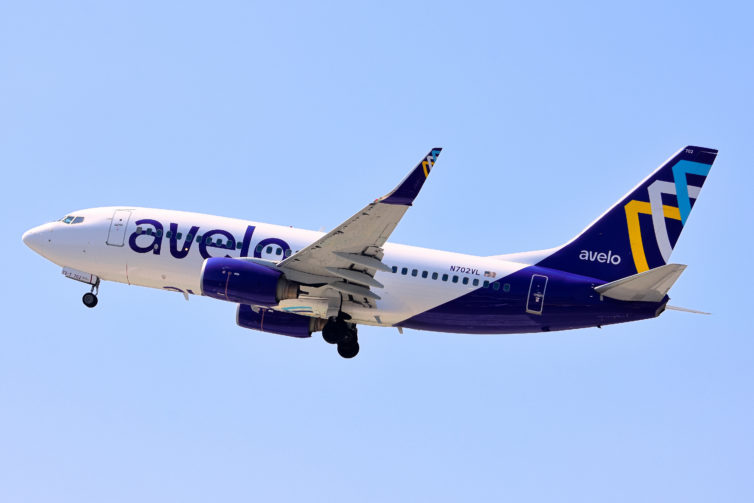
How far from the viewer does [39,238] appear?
4778 cm

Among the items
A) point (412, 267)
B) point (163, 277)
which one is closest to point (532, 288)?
point (412, 267)

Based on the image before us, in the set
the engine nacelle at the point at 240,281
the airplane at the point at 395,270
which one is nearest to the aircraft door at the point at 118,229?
the airplane at the point at 395,270

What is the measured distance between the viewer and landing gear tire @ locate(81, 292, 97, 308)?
1866 inches

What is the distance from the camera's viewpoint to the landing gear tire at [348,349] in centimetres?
4581

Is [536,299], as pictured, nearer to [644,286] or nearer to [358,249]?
[644,286]

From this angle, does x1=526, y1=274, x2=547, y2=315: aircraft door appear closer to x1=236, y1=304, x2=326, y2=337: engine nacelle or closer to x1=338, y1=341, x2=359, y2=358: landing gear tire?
x1=338, y1=341, x2=359, y2=358: landing gear tire

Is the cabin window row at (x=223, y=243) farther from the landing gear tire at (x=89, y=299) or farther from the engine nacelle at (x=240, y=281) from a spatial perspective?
the landing gear tire at (x=89, y=299)

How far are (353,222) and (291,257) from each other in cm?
382

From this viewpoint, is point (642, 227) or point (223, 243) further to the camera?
point (642, 227)

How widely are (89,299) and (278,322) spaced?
779cm

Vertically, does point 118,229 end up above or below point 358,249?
above

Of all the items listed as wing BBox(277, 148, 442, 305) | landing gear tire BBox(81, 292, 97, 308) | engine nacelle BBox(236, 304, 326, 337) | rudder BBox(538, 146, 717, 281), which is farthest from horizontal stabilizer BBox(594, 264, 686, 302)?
landing gear tire BBox(81, 292, 97, 308)

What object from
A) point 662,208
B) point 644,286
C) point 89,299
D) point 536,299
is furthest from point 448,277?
point 89,299

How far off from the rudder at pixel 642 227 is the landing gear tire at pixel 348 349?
7975 millimetres
